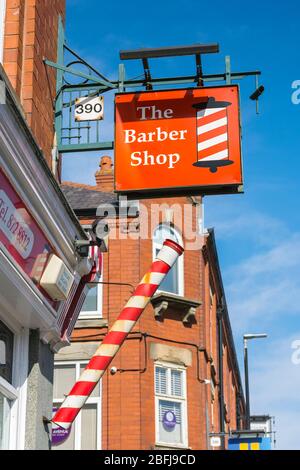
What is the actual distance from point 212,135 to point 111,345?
8.04 feet

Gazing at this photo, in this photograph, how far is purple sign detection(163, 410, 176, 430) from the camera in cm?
2061

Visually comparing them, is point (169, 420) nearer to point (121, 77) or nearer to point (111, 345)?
point (111, 345)

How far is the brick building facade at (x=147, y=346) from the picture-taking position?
65.9ft

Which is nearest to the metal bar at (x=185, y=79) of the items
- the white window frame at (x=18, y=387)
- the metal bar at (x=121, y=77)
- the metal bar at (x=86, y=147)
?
the metal bar at (x=121, y=77)

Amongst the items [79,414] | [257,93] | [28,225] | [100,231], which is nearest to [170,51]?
[257,93]

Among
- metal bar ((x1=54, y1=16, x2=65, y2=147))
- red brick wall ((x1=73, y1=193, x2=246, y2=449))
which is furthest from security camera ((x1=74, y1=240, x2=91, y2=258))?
red brick wall ((x1=73, y1=193, x2=246, y2=449))

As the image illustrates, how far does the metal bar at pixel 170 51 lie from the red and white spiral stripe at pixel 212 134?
0.62 metres

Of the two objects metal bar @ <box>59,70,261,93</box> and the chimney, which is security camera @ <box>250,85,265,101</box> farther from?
the chimney

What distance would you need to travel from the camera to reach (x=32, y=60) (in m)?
9.09

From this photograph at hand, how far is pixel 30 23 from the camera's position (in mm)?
9219

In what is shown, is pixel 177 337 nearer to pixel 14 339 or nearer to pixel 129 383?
pixel 129 383

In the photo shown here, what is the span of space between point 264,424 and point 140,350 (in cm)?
2318
